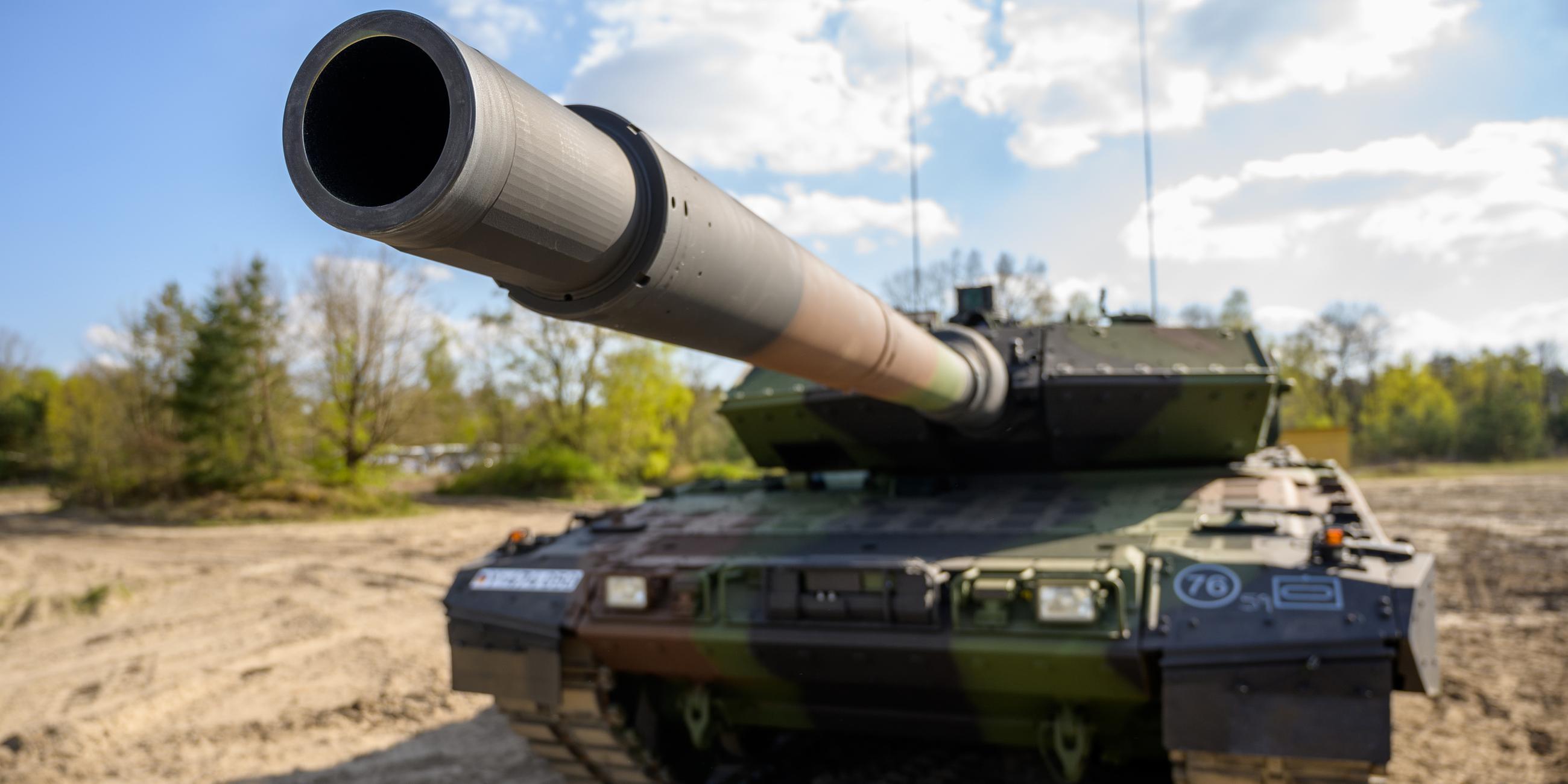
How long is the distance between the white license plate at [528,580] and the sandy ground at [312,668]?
1.70 metres

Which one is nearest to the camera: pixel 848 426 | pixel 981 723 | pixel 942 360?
pixel 942 360

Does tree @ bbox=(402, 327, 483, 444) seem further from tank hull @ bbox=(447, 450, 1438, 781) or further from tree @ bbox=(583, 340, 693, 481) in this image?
tank hull @ bbox=(447, 450, 1438, 781)

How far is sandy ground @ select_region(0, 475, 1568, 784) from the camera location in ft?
23.1

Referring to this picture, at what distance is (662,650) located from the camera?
5316mm

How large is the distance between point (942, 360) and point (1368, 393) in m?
53.3

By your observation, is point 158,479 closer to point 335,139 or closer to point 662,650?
point 662,650

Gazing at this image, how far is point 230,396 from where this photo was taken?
24.5 meters

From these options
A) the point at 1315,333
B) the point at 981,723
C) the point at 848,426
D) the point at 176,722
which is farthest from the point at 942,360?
the point at 1315,333

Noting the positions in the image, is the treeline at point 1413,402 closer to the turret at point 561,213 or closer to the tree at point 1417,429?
the tree at point 1417,429

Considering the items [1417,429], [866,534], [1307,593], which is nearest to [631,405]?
[866,534]

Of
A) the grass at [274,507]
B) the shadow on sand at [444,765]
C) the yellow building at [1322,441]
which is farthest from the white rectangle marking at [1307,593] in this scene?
the grass at [274,507]

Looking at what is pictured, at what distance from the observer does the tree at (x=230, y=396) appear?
24.0m

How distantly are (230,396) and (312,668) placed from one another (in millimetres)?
17144

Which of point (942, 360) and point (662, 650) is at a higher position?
point (942, 360)
